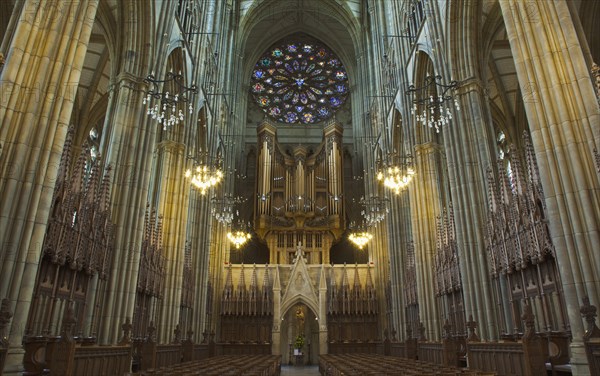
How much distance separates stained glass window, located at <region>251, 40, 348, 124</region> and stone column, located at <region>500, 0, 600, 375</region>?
29.8 metres

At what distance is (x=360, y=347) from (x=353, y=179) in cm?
1428

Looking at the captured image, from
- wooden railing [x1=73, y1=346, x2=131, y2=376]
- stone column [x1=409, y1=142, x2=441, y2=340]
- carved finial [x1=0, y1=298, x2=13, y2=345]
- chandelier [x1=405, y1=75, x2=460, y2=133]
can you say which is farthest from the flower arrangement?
carved finial [x1=0, y1=298, x2=13, y2=345]

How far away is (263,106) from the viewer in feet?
132

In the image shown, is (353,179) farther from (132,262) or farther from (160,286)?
(132,262)

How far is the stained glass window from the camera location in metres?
40.2

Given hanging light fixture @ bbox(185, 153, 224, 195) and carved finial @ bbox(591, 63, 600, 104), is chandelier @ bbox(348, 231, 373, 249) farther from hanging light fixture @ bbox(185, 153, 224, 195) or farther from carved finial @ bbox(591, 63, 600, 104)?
carved finial @ bbox(591, 63, 600, 104)

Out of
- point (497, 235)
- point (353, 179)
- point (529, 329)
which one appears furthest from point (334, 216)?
point (529, 329)

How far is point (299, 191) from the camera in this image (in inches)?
1328

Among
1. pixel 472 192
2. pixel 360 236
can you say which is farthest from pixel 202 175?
pixel 360 236

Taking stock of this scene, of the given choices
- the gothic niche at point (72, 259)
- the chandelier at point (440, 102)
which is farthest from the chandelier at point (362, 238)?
the gothic niche at point (72, 259)

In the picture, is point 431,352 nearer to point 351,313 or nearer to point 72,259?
point 72,259

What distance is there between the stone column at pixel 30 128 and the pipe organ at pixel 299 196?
76.8ft

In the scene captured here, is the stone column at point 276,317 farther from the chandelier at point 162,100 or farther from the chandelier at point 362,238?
the chandelier at point 162,100

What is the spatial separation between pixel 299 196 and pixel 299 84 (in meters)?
12.4
